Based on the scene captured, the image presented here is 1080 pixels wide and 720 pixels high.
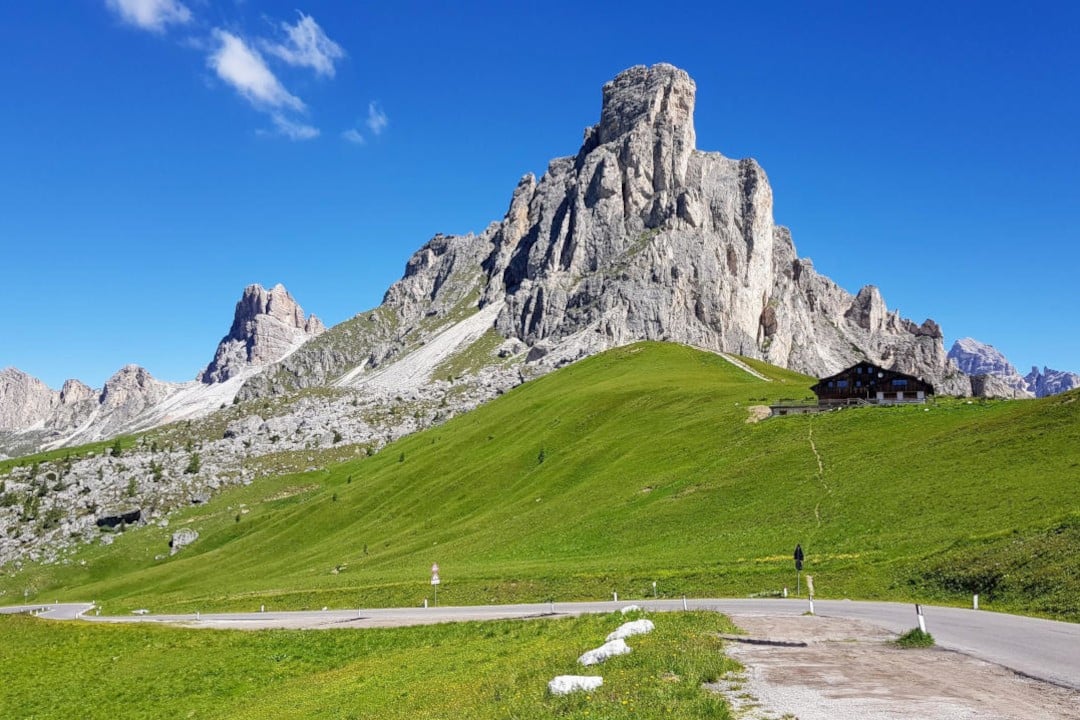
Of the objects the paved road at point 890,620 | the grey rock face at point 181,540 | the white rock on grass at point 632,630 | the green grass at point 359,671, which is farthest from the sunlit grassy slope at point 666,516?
the white rock on grass at point 632,630

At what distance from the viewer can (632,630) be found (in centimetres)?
2806

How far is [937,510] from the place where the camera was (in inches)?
2138

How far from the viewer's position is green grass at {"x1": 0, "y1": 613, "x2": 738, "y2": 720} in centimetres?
1959

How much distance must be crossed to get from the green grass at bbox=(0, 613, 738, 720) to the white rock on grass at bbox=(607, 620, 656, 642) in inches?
32.4

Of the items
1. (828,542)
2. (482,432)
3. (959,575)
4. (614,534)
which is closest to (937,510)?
(828,542)

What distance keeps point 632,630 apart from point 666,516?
45.2 meters

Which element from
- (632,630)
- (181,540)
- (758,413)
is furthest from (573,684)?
(181,540)

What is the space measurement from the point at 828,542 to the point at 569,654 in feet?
120

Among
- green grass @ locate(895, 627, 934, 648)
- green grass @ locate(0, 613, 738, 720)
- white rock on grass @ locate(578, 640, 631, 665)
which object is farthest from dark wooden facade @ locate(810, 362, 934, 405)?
white rock on grass @ locate(578, 640, 631, 665)

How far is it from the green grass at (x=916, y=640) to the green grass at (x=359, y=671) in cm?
670

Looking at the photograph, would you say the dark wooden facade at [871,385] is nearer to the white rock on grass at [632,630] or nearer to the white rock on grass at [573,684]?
the white rock on grass at [632,630]

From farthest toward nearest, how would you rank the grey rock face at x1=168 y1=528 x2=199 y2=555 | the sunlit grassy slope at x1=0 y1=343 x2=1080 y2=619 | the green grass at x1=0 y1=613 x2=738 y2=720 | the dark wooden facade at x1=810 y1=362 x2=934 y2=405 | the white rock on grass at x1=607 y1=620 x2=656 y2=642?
the grey rock face at x1=168 y1=528 x2=199 y2=555
the dark wooden facade at x1=810 y1=362 x2=934 y2=405
the sunlit grassy slope at x1=0 y1=343 x2=1080 y2=619
the white rock on grass at x1=607 y1=620 x2=656 y2=642
the green grass at x1=0 y1=613 x2=738 y2=720

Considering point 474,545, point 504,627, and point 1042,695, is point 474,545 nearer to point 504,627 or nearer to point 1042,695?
point 504,627

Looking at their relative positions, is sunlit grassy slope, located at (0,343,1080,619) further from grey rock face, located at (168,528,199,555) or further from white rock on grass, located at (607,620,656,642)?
white rock on grass, located at (607,620,656,642)
